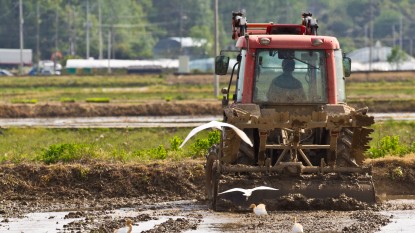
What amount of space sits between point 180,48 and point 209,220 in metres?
116

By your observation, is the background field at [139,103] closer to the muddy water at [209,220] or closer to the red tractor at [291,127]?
the red tractor at [291,127]

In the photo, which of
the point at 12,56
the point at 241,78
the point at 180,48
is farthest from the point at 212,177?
the point at 180,48

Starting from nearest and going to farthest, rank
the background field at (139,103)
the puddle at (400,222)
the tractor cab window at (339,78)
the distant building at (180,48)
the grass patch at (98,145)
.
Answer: the puddle at (400,222), the tractor cab window at (339,78), the grass patch at (98,145), the background field at (139,103), the distant building at (180,48)

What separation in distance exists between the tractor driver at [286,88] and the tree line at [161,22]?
106679 millimetres

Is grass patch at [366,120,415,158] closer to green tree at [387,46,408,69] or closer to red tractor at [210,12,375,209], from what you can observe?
red tractor at [210,12,375,209]

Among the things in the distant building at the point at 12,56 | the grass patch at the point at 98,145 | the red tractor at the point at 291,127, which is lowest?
the distant building at the point at 12,56

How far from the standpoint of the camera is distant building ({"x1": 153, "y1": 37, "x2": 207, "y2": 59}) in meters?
133

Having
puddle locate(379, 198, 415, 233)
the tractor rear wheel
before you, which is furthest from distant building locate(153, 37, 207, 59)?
the tractor rear wheel

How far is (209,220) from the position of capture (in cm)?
1628

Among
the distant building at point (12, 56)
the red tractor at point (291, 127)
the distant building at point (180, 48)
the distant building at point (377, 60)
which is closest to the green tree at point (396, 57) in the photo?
the distant building at point (377, 60)

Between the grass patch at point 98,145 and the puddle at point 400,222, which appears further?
the grass patch at point 98,145

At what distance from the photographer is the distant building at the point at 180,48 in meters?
133

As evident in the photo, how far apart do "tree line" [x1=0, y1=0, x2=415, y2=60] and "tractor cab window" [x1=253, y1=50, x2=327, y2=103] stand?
4198 inches

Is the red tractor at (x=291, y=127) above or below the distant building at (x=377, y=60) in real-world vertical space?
above
